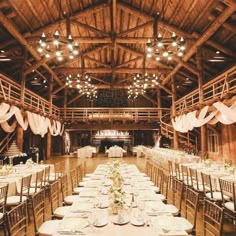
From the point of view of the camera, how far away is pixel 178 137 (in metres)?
16.8

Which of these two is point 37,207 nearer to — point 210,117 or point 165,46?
point 165,46

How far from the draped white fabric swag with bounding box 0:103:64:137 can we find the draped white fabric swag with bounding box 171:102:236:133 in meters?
7.22

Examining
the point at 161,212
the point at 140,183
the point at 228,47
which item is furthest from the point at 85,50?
the point at 161,212

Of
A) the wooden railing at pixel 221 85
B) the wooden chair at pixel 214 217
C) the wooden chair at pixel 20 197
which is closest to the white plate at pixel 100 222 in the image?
the wooden chair at pixel 214 217

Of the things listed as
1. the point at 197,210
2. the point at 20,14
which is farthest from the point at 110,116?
the point at 197,210

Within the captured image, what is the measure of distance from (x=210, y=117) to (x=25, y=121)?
26.1 feet

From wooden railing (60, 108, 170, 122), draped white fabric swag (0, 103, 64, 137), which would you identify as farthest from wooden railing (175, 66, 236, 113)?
draped white fabric swag (0, 103, 64, 137)

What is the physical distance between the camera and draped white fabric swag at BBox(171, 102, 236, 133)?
776 cm

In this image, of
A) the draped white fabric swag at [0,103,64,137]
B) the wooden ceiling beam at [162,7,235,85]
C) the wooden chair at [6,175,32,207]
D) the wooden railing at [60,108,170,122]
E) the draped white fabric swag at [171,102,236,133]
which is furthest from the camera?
the wooden railing at [60,108,170,122]

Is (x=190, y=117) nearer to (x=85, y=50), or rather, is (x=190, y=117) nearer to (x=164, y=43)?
(x=164, y=43)

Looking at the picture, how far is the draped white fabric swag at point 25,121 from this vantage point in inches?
361

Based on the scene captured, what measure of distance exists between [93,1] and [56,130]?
8.53 meters

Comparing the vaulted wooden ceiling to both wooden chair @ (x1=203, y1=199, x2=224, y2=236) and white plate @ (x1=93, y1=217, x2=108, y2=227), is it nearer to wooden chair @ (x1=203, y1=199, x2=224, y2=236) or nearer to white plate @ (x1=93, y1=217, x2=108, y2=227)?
wooden chair @ (x1=203, y1=199, x2=224, y2=236)

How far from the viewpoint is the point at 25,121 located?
38.4 feet
